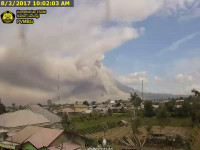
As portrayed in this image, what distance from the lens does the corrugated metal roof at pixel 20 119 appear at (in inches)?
972

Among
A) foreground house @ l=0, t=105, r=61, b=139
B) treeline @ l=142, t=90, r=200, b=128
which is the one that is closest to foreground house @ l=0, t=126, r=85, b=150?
foreground house @ l=0, t=105, r=61, b=139

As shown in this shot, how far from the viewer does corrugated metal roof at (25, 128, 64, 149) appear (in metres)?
16.1

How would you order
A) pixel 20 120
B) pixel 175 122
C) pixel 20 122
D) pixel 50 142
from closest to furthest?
pixel 50 142 → pixel 20 122 → pixel 20 120 → pixel 175 122

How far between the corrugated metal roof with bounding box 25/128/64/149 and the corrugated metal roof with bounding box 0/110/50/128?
7.88m

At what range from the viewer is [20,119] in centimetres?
2577

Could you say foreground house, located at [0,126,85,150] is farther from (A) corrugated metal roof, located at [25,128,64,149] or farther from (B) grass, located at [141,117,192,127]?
(B) grass, located at [141,117,192,127]

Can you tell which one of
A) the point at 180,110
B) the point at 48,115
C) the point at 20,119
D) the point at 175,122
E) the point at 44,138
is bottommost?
Answer: the point at 175,122

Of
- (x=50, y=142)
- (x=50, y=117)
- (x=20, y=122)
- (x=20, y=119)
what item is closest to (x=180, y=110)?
(x=50, y=117)

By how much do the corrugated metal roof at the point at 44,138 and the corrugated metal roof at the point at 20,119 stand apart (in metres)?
7.88

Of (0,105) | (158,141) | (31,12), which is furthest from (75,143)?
(0,105)

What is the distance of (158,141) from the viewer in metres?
25.8

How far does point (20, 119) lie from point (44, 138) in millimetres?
10330

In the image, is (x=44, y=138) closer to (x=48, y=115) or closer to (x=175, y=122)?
(x=48, y=115)

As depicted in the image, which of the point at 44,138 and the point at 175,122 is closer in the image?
the point at 44,138
